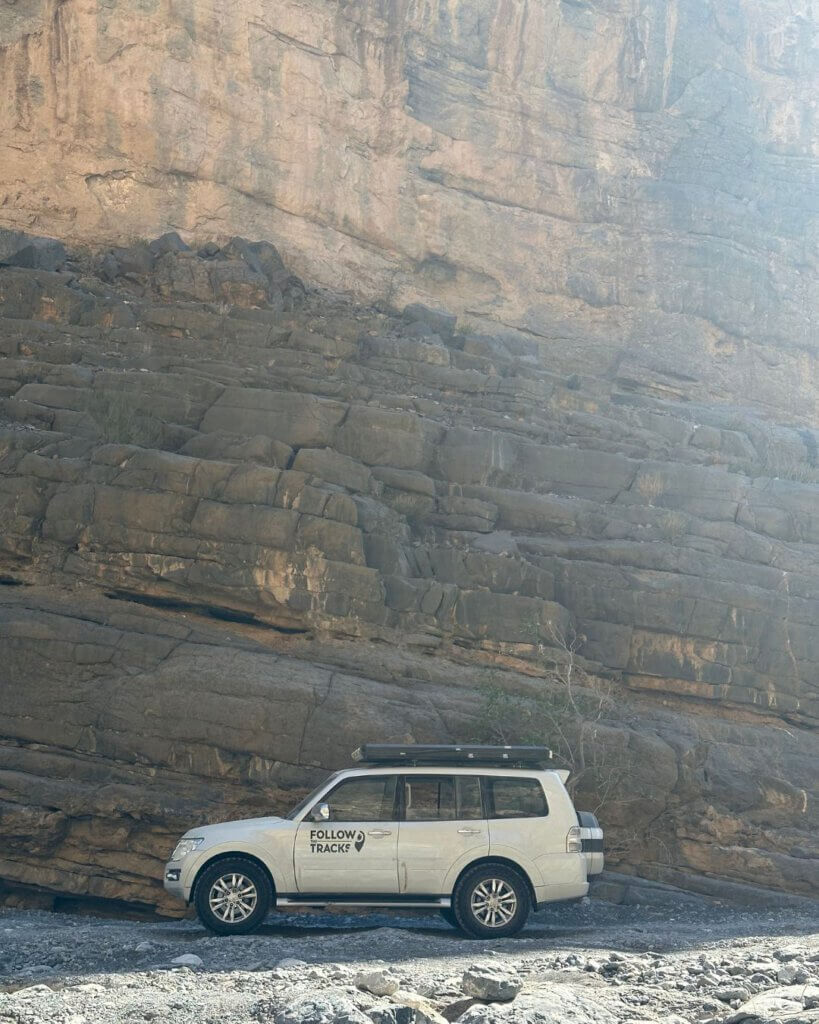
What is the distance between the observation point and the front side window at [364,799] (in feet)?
38.9

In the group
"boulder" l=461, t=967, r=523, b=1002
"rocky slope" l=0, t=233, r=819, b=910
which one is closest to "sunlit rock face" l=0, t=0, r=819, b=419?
"rocky slope" l=0, t=233, r=819, b=910

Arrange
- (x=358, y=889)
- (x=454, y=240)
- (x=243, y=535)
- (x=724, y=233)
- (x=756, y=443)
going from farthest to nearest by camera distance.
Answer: (x=724, y=233) < (x=454, y=240) < (x=756, y=443) < (x=243, y=535) < (x=358, y=889)

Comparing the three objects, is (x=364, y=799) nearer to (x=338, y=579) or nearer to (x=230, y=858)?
(x=230, y=858)

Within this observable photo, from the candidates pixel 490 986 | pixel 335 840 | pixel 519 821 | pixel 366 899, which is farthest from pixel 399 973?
pixel 519 821

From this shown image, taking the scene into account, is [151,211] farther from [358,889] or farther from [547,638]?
[358,889]

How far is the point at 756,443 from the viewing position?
30.3 m

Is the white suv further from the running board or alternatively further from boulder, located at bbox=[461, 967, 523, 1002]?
boulder, located at bbox=[461, 967, 523, 1002]

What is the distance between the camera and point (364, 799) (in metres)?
11.9

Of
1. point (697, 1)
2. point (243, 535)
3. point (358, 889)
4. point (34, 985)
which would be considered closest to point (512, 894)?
point (358, 889)

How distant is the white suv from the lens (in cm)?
1163

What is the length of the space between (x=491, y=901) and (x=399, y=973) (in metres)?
2.49

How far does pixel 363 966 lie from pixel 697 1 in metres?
43.4

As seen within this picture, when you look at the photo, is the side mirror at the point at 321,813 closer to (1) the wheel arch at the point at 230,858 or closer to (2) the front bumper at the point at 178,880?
(1) the wheel arch at the point at 230,858

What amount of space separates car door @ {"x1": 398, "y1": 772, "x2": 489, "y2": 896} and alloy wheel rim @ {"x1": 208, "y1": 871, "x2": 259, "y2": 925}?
4.59 feet
